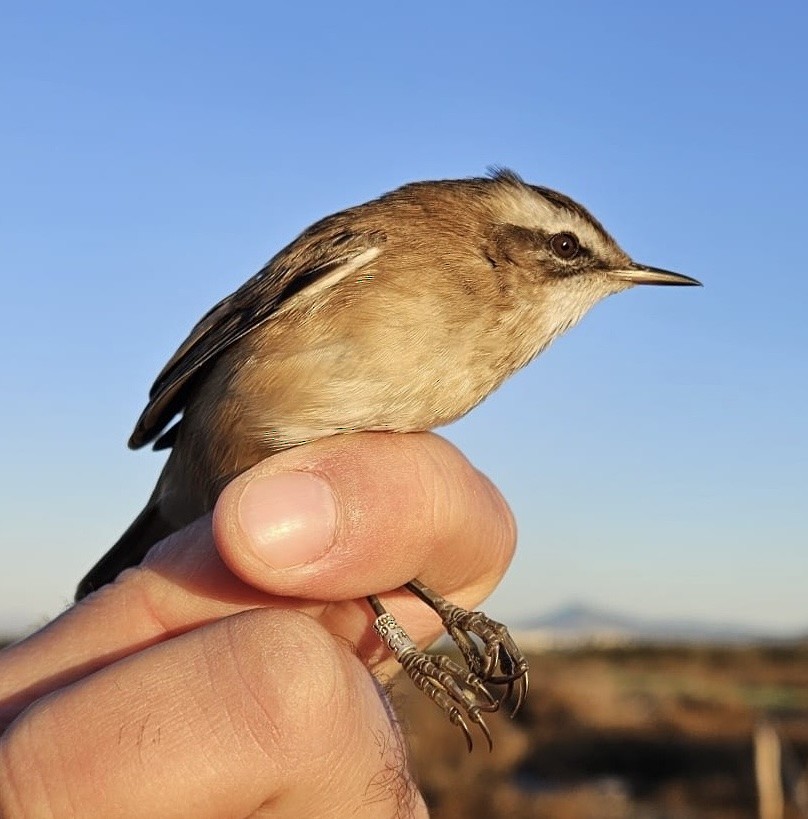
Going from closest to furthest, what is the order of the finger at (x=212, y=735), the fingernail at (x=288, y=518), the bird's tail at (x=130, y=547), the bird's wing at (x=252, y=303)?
the finger at (x=212, y=735)
the fingernail at (x=288, y=518)
the bird's wing at (x=252, y=303)
the bird's tail at (x=130, y=547)

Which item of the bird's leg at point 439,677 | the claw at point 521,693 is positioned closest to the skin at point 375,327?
the bird's leg at point 439,677

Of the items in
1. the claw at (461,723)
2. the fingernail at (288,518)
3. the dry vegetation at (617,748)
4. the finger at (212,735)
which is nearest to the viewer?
the finger at (212,735)

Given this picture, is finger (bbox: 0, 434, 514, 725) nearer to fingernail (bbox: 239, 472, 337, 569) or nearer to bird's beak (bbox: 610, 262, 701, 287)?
fingernail (bbox: 239, 472, 337, 569)

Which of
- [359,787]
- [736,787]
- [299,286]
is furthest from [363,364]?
[736,787]

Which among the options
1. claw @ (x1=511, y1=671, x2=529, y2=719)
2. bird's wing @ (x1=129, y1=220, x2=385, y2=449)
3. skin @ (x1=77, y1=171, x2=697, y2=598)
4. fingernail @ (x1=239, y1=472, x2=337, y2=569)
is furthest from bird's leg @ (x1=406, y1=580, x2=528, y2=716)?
bird's wing @ (x1=129, y1=220, x2=385, y2=449)

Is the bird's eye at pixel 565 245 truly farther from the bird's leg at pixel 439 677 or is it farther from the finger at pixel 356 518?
the bird's leg at pixel 439 677

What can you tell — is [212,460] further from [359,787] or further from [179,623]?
[359,787]
